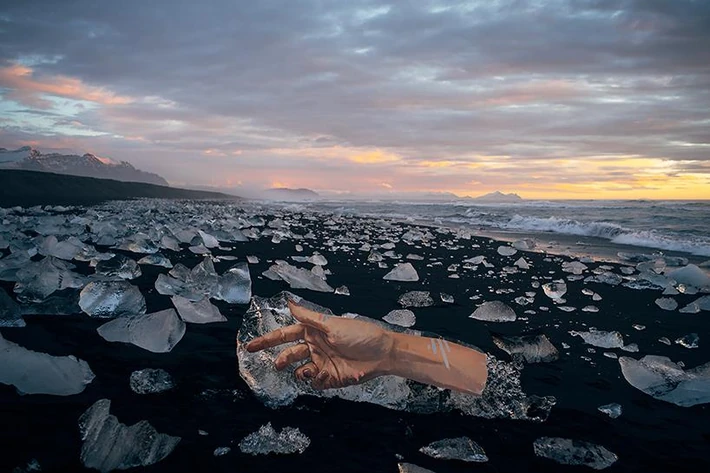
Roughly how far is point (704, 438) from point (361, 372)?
1.78 meters

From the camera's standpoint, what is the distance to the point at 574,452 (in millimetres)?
1823

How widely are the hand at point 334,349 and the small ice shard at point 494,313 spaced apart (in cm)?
208

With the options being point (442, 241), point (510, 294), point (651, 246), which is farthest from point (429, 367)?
point (651, 246)

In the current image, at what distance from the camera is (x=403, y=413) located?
2.11m

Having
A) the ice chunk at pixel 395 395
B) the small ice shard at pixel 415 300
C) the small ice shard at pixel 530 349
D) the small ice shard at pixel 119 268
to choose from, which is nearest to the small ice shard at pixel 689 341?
the small ice shard at pixel 530 349

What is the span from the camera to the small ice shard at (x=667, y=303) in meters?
4.37

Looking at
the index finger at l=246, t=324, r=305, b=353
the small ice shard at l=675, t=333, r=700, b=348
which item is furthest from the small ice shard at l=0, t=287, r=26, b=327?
the small ice shard at l=675, t=333, r=700, b=348

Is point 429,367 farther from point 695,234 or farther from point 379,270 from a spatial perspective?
point 695,234

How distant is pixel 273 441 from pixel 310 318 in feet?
1.83

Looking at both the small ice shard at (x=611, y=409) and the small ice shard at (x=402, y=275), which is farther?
the small ice shard at (x=402, y=275)

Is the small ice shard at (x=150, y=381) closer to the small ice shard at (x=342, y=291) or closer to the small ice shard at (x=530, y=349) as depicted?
the small ice shard at (x=530, y=349)

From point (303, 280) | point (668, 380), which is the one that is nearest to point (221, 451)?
point (668, 380)

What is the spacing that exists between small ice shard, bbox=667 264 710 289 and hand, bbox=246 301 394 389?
5563 millimetres

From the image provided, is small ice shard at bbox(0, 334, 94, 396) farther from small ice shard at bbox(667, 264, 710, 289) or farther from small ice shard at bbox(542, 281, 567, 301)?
small ice shard at bbox(667, 264, 710, 289)
